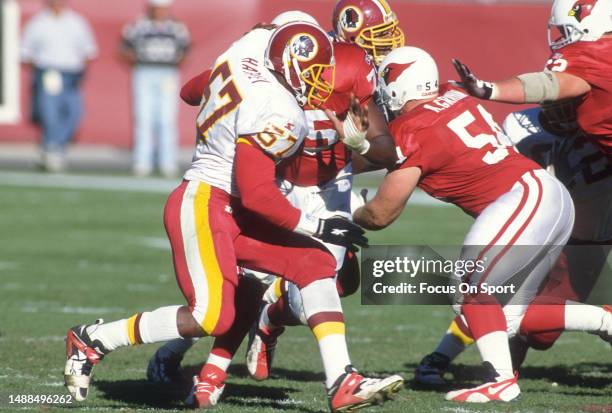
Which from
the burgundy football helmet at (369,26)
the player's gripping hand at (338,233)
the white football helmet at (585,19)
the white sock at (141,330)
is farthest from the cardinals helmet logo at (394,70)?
the white sock at (141,330)

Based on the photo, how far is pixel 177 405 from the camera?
5273 mm

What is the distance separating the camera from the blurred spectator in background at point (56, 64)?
15133mm

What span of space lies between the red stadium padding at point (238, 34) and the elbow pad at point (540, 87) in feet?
35.6

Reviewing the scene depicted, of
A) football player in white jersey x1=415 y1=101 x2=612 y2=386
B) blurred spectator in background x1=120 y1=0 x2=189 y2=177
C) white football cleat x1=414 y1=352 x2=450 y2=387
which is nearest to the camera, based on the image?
white football cleat x1=414 y1=352 x2=450 y2=387

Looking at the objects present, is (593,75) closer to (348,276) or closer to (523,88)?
(523,88)

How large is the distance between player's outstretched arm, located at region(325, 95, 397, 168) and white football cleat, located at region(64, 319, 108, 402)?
4.13ft

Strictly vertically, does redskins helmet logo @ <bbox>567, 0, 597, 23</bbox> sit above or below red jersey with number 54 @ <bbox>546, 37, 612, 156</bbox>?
above

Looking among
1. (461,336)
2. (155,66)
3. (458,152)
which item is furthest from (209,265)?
(155,66)

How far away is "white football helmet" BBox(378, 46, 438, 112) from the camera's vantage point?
5.55m

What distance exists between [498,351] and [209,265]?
4.19 ft

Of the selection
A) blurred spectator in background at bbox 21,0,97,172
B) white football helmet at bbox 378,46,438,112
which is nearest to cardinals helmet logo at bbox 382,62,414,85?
white football helmet at bbox 378,46,438,112

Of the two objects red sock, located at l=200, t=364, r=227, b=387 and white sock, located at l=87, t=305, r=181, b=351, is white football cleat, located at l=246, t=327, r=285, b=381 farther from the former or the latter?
white sock, located at l=87, t=305, r=181, b=351

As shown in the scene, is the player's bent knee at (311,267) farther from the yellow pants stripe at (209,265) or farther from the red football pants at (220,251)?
the yellow pants stripe at (209,265)

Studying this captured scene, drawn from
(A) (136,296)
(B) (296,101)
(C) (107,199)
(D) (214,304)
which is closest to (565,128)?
(B) (296,101)
